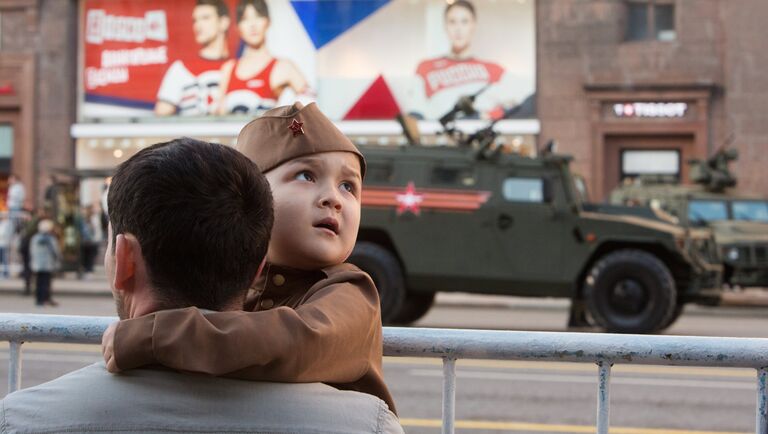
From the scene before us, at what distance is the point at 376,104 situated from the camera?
86.2 ft

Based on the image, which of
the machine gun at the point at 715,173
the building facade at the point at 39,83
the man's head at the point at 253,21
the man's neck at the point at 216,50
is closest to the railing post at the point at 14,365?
the machine gun at the point at 715,173

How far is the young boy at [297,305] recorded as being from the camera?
4.78 feet

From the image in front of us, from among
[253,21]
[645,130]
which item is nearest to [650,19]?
[645,130]

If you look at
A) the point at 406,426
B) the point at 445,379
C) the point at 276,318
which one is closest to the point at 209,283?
the point at 276,318

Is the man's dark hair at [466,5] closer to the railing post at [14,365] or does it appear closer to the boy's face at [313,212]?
the railing post at [14,365]

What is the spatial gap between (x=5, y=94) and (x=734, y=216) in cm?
1822

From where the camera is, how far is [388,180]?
1384 cm

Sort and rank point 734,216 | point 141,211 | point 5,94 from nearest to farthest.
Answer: point 141,211 → point 734,216 → point 5,94

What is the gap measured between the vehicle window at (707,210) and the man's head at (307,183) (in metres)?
16.1

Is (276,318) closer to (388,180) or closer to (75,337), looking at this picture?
(75,337)

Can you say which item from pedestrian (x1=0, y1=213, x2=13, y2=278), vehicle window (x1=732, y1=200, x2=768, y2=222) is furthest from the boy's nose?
pedestrian (x1=0, y1=213, x2=13, y2=278)

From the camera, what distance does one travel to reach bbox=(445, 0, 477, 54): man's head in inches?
1018

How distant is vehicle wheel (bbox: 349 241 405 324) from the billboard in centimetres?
1231

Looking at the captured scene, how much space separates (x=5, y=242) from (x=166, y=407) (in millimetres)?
23031
